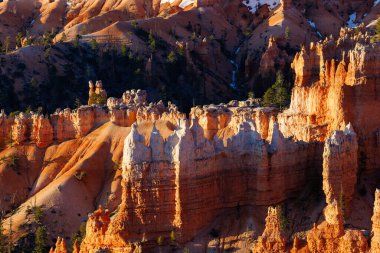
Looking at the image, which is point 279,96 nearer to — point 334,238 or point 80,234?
point 80,234

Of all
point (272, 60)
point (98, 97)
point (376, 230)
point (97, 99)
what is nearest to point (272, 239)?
point (376, 230)

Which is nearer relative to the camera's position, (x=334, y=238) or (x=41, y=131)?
(x=334, y=238)

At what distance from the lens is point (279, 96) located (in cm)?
9756

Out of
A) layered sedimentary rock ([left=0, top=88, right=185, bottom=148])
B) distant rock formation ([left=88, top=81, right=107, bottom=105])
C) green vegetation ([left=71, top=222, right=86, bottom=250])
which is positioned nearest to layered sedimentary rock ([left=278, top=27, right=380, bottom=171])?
green vegetation ([left=71, top=222, right=86, bottom=250])

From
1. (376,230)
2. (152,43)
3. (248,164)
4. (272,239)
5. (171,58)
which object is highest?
(152,43)

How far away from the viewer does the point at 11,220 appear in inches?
3007

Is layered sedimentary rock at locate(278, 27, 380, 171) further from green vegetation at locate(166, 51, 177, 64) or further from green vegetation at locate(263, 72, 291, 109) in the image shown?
green vegetation at locate(166, 51, 177, 64)

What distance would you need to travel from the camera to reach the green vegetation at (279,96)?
302 feet

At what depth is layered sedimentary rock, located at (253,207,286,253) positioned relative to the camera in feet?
151

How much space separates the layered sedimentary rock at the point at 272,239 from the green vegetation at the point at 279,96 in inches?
1598

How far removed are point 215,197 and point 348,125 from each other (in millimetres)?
7496

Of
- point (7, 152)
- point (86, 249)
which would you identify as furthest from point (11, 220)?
point (86, 249)

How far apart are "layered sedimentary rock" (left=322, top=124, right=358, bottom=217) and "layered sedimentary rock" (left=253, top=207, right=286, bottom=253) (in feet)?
22.5

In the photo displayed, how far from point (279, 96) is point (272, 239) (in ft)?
170
